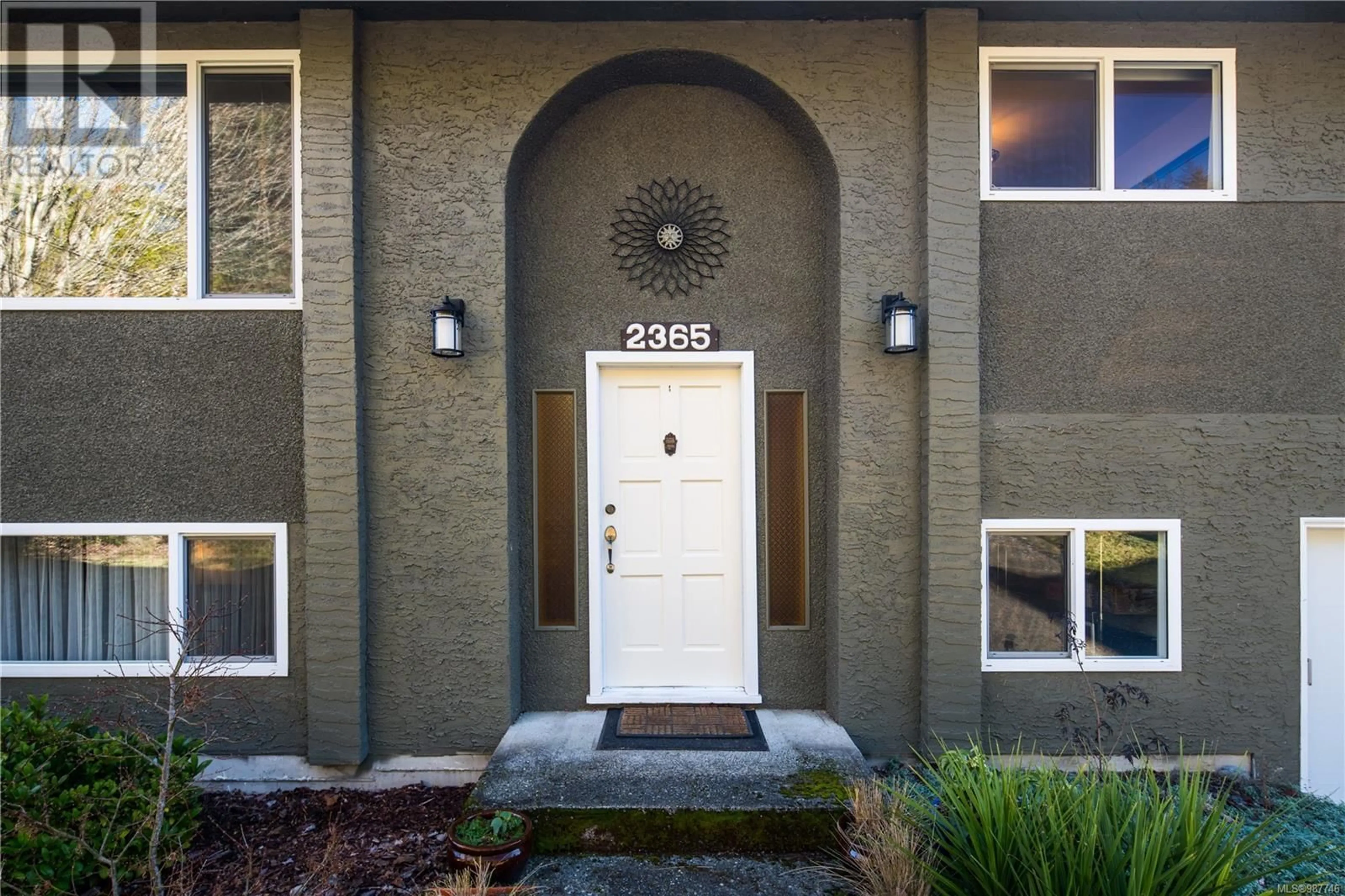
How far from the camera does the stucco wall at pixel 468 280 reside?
14.5 feet

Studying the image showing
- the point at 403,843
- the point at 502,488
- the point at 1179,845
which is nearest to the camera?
the point at 1179,845

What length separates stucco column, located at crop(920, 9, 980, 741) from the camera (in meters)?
4.37

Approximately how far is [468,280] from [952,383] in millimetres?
3175

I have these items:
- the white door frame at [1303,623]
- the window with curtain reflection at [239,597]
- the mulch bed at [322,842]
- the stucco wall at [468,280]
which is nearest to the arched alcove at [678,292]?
Answer: the stucco wall at [468,280]

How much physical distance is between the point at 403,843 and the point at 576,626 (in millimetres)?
1592

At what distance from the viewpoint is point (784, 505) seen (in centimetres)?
483

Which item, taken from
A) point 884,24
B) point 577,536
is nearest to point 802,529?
point 577,536

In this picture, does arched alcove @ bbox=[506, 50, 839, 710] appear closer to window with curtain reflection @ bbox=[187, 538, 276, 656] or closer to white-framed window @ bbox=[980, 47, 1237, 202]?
white-framed window @ bbox=[980, 47, 1237, 202]

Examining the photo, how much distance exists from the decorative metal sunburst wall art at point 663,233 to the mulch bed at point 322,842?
3.61 meters

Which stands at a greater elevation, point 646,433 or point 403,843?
point 646,433

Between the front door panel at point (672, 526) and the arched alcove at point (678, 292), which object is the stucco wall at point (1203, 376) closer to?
the arched alcove at point (678, 292)

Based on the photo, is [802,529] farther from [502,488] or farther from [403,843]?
[403,843]

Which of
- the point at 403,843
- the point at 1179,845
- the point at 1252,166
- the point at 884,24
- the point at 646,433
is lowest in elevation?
the point at 403,843

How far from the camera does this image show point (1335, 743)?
4.59 meters
